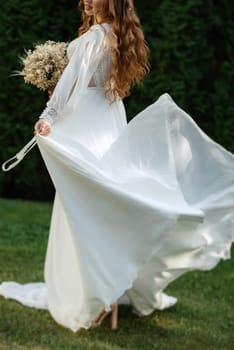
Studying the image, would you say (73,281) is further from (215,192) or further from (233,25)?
(233,25)

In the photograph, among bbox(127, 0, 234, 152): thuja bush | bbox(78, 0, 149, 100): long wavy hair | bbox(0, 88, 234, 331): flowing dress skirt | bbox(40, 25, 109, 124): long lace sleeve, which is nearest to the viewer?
bbox(0, 88, 234, 331): flowing dress skirt

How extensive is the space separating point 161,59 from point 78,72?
368 centimetres

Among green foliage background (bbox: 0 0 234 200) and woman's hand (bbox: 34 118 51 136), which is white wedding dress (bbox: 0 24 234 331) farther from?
green foliage background (bbox: 0 0 234 200)

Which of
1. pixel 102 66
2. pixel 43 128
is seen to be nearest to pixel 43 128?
pixel 43 128

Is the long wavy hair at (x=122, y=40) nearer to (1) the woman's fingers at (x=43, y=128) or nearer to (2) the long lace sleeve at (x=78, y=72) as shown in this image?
(2) the long lace sleeve at (x=78, y=72)

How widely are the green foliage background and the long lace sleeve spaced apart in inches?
139

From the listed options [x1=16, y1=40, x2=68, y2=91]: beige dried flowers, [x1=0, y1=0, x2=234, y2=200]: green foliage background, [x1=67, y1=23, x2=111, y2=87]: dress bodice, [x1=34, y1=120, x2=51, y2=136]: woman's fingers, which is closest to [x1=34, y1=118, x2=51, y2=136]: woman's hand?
[x1=34, y1=120, x2=51, y2=136]: woman's fingers

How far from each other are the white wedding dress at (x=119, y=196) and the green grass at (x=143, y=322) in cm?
13

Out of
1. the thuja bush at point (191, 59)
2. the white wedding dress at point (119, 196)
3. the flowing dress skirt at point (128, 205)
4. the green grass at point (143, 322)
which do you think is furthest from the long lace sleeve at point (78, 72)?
the thuja bush at point (191, 59)

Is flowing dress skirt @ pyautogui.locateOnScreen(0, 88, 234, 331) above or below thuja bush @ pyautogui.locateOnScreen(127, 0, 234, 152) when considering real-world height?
above

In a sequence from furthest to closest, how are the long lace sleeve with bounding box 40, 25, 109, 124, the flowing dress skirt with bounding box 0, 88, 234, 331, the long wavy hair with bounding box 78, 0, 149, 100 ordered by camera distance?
the long wavy hair with bounding box 78, 0, 149, 100, the long lace sleeve with bounding box 40, 25, 109, 124, the flowing dress skirt with bounding box 0, 88, 234, 331

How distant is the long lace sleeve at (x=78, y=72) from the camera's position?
4090 mm

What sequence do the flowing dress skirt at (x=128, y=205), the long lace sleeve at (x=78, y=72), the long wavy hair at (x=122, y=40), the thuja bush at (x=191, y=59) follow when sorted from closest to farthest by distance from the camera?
1. the flowing dress skirt at (x=128, y=205)
2. the long lace sleeve at (x=78, y=72)
3. the long wavy hair at (x=122, y=40)
4. the thuja bush at (x=191, y=59)

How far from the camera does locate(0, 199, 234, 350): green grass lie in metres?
4.14
